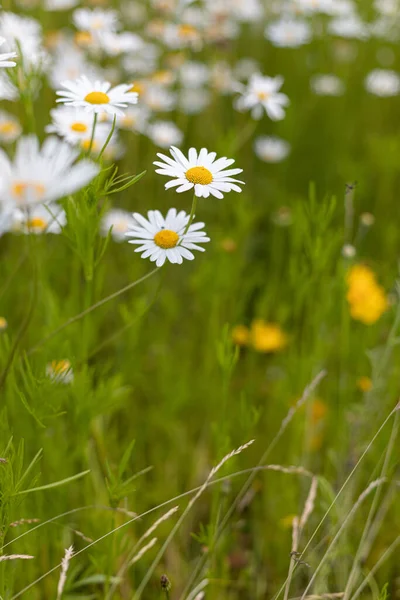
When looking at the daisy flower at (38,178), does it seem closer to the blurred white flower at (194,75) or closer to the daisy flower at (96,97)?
the daisy flower at (96,97)

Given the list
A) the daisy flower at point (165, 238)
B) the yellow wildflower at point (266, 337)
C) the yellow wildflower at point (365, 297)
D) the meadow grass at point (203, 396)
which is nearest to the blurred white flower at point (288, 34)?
the meadow grass at point (203, 396)

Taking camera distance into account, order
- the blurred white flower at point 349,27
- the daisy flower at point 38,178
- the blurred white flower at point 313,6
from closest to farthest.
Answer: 1. the daisy flower at point 38,178
2. the blurred white flower at point 313,6
3. the blurred white flower at point 349,27

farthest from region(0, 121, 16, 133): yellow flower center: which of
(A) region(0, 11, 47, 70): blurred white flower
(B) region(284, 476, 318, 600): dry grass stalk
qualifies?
(B) region(284, 476, 318, 600): dry grass stalk

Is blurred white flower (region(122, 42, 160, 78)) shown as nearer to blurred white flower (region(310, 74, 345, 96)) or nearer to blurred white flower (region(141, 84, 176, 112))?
blurred white flower (region(141, 84, 176, 112))

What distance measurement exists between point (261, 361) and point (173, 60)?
1128 mm

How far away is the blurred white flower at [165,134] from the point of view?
6.81 feet

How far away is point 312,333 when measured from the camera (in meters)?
1.60

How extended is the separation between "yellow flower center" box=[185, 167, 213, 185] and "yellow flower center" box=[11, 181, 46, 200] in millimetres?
258

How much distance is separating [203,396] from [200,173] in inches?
32.9

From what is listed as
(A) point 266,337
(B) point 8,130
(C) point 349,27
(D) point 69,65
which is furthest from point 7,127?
(C) point 349,27

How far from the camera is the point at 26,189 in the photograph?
0.62 meters

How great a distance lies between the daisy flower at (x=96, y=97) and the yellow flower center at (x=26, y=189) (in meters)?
0.31


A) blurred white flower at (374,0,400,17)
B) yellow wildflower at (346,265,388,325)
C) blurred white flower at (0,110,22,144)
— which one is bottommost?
yellow wildflower at (346,265,388,325)

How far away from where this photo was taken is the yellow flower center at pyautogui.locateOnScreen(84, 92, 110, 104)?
3.09ft
